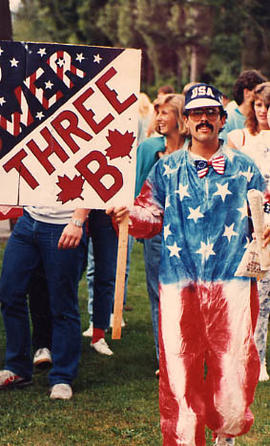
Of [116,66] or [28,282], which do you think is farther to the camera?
[28,282]

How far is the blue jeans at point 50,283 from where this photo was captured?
5.43 m

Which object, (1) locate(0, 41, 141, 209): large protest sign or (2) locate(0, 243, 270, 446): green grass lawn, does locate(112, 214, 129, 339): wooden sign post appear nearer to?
(1) locate(0, 41, 141, 209): large protest sign

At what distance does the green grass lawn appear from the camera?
4.83 meters

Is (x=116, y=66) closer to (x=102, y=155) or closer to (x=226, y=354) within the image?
(x=102, y=155)

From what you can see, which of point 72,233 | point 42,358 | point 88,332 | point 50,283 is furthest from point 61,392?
point 88,332

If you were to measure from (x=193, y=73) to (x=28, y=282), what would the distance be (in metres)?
32.7

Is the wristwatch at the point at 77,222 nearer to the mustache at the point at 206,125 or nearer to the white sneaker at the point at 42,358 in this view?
the mustache at the point at 206,125

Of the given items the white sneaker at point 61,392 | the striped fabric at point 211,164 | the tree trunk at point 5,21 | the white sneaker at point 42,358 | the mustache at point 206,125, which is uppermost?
the tree trunk at point 5,21

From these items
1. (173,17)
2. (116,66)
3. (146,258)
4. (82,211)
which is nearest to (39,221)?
(82,211)

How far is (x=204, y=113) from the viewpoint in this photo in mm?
4270

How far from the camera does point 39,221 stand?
5.42 meters

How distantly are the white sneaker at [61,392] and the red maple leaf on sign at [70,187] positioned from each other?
154 centimetres

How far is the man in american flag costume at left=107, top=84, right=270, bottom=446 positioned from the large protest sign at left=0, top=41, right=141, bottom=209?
1.55ft

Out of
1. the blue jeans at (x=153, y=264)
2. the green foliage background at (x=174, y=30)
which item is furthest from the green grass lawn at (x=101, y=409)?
the green foliage background at (x=174, y=30)
